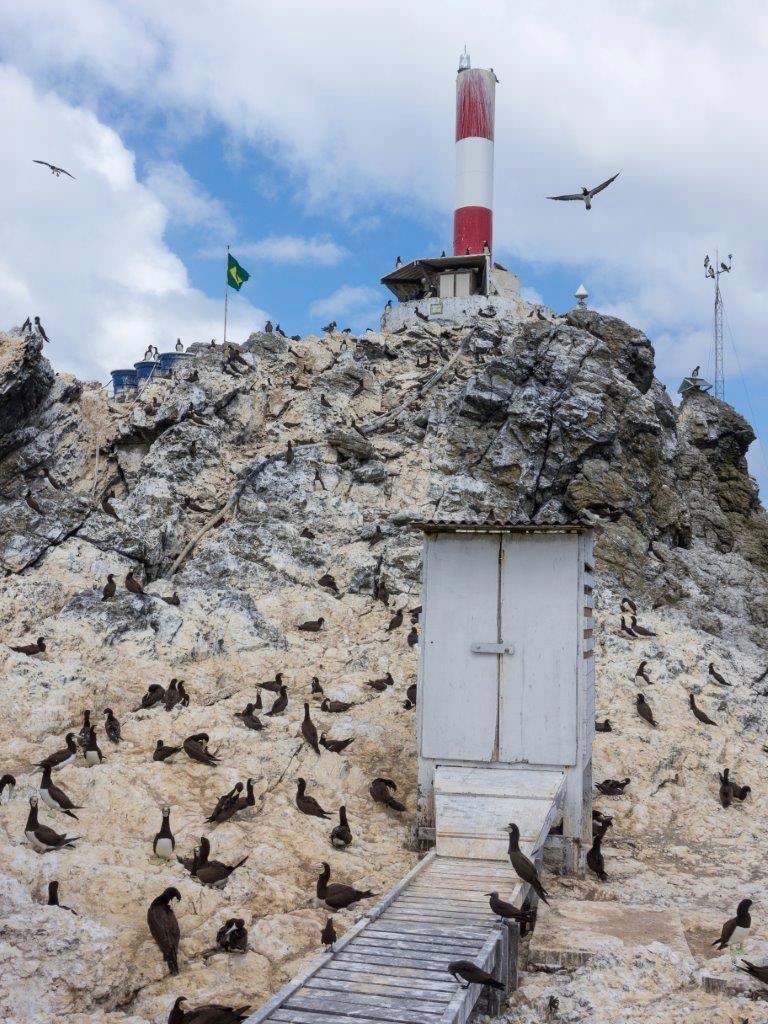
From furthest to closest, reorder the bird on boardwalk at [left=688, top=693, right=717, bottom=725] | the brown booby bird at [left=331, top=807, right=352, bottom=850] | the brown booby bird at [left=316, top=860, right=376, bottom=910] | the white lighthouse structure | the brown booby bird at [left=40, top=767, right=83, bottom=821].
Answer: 1. the white lighthouse structure
2. the bird on boardwalk at [left=688, top=693, right=717, bottom=725]
3. the brown booby bird at [left=331, top=807, right=352, bottom=850]
4. the brown booby bird at [left=40, top=767, right=83, bottom=821]
5. the brown booby bird at [left=316, top=860, right=376, bottom=910]

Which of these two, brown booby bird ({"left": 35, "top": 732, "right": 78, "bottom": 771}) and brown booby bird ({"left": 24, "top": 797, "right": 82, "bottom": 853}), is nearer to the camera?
brown booby bird ({"left": 24, "top": 797, "right": 82, "bottom": 853})

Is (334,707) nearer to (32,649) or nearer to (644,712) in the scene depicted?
(32,649)

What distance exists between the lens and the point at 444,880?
1225 cm

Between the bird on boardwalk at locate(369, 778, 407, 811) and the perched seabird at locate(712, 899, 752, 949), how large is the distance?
611 centimetres

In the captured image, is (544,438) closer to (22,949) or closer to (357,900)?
(357,900)

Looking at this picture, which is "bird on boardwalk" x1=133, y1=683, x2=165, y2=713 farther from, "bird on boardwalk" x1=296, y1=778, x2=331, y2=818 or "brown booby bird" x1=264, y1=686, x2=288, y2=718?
"bird on boardwalk" x1=296, y1=778, x2=331, y2=818

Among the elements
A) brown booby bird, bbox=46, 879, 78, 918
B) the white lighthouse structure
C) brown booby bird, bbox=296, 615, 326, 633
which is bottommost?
brown booby bird, bbox=46, 879, 78, 918

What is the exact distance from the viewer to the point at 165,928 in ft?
35.1

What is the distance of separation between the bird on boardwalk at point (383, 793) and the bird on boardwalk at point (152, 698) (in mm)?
4688

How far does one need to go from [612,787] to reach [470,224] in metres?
43.0

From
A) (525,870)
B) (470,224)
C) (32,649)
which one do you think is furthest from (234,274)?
(525,870)

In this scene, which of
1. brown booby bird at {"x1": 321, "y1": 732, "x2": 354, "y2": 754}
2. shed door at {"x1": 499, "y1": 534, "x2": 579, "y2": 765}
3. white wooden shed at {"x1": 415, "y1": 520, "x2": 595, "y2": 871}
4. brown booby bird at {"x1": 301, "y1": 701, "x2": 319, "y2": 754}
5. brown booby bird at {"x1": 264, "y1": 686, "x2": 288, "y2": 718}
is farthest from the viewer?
brown booby bird at {"x1": 264, "y1": 686, "x2": 288, "y2": 718}

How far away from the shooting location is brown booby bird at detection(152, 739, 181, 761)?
15.9 meters

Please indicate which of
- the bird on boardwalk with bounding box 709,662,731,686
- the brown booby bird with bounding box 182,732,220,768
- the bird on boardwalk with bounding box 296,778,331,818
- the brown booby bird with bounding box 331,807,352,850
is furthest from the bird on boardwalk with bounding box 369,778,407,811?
the bird on boardwalk with bounding box 709,662,731,686
